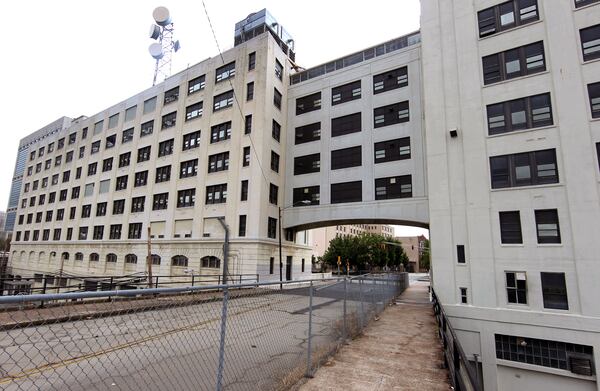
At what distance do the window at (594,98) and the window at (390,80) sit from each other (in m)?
12.6

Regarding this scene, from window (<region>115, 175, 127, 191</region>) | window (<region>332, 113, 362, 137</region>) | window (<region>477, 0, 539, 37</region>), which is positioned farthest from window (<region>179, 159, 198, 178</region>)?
window (<region>477, 0, 539, 37</region>)

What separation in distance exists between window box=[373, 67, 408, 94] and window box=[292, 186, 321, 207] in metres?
10.5

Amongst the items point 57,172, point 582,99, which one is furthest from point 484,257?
point 57,172

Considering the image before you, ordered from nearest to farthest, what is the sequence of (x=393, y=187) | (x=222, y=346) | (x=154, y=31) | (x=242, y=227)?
1. (x=222, y=346)
2. (x=393, y=187)
3. (x=242, y=227)
4. (x=154, y=31)

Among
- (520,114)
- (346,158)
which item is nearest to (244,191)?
(346,158)

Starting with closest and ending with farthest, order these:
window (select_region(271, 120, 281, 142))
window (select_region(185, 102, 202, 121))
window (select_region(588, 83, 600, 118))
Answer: window (select_region(588, 83, 600, 118)) < window (select_region(271, 120, 281, 142)) < window (select_region(185, 102, 202, 121))

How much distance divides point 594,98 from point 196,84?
3487 centimetres

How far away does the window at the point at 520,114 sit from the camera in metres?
19.0

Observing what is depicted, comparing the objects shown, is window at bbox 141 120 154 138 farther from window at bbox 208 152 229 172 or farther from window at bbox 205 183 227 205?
window at bbox 205 183 227 205

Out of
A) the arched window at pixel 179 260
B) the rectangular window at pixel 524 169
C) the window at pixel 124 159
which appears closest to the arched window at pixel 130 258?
the arched window at pixel 179 260

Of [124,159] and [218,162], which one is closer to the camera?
[218,162]

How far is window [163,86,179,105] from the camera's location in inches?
1523

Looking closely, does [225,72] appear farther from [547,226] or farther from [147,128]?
[547,226]

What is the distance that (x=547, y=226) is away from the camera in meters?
17.9
